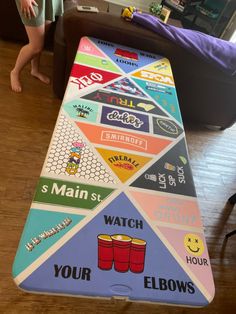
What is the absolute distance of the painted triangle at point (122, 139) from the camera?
2.93ft

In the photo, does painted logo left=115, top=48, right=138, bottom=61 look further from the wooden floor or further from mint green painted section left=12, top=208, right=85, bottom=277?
mint green painted section left=12, top=208, right=85, bottom=277

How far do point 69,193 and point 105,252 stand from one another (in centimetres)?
19

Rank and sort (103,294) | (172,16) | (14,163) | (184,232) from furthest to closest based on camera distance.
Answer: (172,16) < (14,163) < (184,232) < (103,294)

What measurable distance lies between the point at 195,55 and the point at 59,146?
1096mm

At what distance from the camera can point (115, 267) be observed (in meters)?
0.64

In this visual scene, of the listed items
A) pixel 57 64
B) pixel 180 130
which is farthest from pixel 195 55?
pixel 57 64

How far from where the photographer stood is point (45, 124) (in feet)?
5.59

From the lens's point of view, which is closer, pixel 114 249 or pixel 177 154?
pixel 114 249

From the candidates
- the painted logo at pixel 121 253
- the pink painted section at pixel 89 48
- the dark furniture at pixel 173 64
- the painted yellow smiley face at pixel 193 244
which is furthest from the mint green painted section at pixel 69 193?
the dark furniture at pixel 173 64

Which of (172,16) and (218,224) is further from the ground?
(172,16)

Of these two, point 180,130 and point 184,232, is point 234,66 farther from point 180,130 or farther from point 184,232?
point 184,232

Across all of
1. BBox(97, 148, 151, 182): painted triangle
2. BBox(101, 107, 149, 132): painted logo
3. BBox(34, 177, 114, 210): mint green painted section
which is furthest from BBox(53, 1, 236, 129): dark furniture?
BBox(34, 177, 114, 210): mint green painted section

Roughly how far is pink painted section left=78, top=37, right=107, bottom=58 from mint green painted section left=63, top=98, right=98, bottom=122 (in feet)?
1.26

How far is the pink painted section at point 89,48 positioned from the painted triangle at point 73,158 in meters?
0.53
